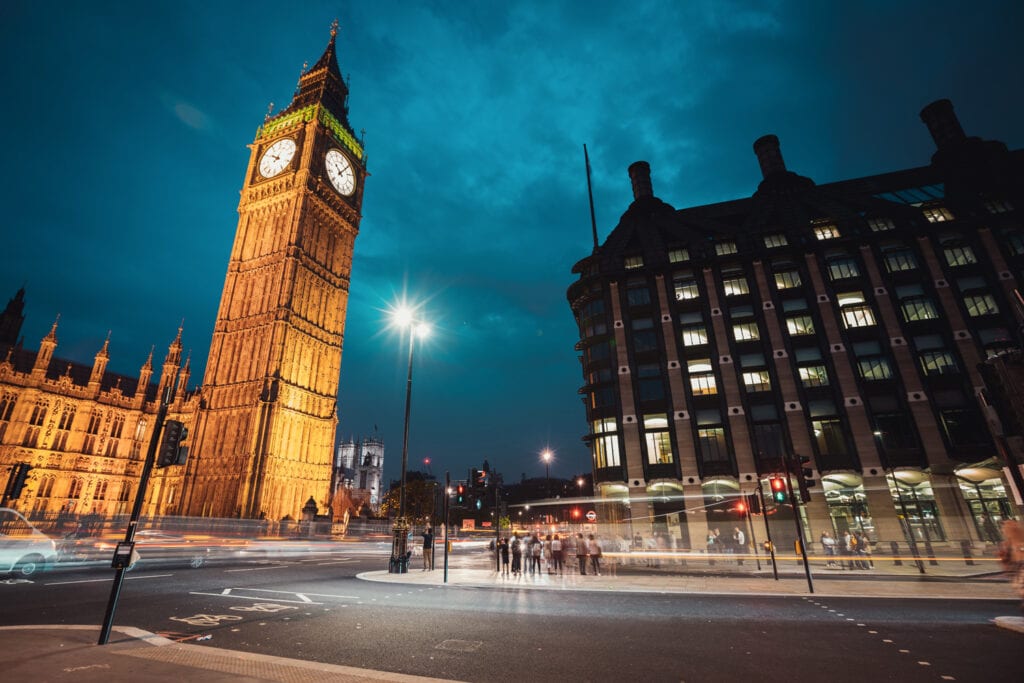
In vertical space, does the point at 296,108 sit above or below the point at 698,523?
above

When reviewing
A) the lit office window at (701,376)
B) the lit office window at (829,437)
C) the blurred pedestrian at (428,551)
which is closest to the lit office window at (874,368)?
the lit office window at (829,437)

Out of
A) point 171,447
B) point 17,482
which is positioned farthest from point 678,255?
point 17,482

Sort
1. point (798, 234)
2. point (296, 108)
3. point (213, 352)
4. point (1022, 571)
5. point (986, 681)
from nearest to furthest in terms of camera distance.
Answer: point (986, 681) → point (1022, 571) → point (798, 234) → point (213, 352) → point (296, 108)

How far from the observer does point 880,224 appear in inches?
1610

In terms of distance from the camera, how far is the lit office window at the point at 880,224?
40.6 metres

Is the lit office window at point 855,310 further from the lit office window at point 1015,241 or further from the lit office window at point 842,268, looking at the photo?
the lit office window at point 1015,241

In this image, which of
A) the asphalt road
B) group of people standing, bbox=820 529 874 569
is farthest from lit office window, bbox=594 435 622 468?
the asphalt road

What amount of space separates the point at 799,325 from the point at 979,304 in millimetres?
13581

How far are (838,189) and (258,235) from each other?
7063 cm

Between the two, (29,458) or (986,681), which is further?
(29,458)

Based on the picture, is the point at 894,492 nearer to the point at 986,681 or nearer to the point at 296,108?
the point at 986,681

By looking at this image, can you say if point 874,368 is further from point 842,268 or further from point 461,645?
point 461,645

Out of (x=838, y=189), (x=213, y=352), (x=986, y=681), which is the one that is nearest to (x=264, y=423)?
(x=213, y=352)

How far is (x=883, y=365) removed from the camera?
1423 inches
